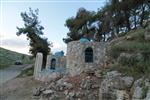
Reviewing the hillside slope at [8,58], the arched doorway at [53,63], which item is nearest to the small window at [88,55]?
the arched doorway at [53,63]

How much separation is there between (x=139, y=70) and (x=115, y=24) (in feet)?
53.9

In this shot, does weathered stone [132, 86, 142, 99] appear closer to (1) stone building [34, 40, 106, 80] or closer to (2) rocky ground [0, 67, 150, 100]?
(2) rocky ground [0, 67, 150, 100]

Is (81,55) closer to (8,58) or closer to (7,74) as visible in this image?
(7,74)

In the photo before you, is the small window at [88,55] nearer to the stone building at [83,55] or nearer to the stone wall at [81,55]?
the stone building at [83,55]

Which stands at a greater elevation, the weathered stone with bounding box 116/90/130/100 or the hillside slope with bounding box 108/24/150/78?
the hillside slope with bounding box 108/24/150/78

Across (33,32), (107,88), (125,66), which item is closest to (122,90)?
(107,88)

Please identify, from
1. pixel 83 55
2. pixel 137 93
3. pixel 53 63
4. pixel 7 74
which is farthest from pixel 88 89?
pixel 7 74

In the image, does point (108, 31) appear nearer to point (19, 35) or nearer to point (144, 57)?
point (19, 35)

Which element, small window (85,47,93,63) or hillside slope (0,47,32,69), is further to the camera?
hillside slope (0,47,32,69)

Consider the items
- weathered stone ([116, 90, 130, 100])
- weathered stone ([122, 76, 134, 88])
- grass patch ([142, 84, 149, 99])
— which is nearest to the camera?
grass patch ([142, 84, 149, 99])

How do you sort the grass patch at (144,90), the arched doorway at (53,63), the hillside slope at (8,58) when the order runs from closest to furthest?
the grass patch at (144,90) → the arched doorway at (53,63) → the hillside slope at (8,58)

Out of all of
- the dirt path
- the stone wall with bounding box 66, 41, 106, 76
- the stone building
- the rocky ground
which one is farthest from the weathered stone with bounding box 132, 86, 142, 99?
the dirt path

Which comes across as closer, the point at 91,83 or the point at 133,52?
the point at 133,52

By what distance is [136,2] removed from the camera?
30875mm
